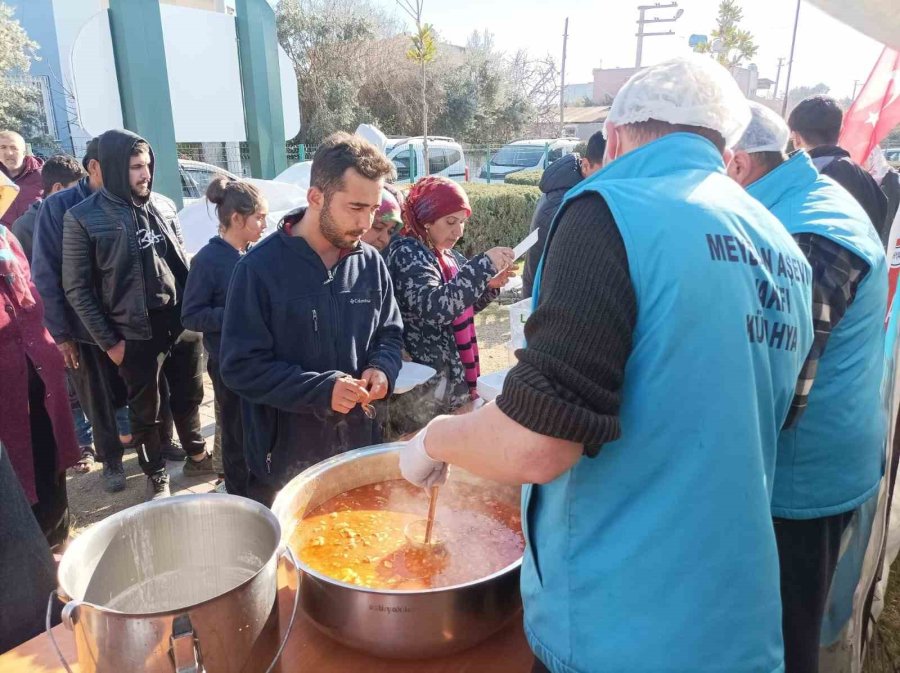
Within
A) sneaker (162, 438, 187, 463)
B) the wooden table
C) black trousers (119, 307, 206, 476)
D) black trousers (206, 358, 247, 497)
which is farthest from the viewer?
sneaker (162, 438, 187, 463)

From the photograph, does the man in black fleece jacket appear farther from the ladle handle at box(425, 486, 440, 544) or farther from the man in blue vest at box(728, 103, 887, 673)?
the ladle handle at box(425, 486, 440, 544)

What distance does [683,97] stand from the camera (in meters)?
1.07

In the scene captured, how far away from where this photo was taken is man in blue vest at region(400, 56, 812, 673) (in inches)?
35.7

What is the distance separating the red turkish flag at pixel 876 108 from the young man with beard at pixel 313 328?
11.6ft

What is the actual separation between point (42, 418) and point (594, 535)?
2218 millimetres

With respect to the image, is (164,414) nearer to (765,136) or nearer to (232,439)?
(232,439)

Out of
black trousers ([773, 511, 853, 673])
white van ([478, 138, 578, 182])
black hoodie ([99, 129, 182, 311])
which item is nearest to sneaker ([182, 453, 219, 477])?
black hoodie ([99, 129, 182, 311])

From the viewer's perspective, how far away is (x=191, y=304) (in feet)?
11.3

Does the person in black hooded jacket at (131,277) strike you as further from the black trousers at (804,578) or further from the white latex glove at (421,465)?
the black trousers at (804,578)

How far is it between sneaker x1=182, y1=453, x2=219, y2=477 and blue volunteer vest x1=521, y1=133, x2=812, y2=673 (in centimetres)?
362

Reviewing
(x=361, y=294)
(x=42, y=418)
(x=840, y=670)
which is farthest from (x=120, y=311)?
(x=840, y=670)

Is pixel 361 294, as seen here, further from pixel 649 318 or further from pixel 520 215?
pixel 520 215

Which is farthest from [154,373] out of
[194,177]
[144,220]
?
[194,177]

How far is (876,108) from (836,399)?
3.26 meters
